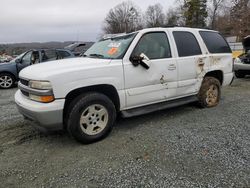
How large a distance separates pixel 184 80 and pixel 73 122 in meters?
2.49

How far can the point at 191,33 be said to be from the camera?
468cm

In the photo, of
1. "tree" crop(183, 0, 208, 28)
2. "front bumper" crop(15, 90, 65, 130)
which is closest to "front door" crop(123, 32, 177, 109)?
"front bumper" crop(15, 90, 65, 130)

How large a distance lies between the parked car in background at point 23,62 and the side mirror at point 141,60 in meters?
6.30

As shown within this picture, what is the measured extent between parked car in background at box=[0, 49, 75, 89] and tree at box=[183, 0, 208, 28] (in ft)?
139

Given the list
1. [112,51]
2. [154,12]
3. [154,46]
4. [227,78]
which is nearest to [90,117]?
[112,51]

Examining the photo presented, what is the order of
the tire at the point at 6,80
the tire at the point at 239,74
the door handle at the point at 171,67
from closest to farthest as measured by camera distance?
the door handle at the point at 171,67 → the tire at the point at 6,80 → the tire at the point at 239,74

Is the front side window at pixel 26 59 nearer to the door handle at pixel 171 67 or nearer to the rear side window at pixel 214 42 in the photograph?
the door handle at pixel 171 67

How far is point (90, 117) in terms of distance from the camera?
334 centimetres

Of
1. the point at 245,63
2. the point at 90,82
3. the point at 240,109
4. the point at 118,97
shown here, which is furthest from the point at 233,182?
the point at 245,63

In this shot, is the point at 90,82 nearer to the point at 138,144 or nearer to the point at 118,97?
the point at 118,97

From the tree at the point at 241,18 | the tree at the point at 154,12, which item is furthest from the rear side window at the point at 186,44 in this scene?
the tree at the point at 154,12

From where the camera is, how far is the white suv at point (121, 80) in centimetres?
305

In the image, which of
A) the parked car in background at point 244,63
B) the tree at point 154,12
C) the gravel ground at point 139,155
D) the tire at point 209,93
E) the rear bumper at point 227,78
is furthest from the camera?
the tree at point 154,12

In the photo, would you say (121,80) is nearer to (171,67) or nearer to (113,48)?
(113,48)
